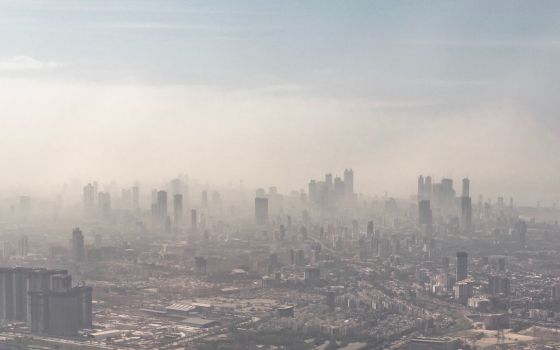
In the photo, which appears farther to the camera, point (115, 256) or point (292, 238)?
point (292, 238)

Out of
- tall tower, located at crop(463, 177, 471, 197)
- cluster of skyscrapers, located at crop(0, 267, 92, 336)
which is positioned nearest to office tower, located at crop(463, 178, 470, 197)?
tall tower, located at crop(463, 177, 471, 197)

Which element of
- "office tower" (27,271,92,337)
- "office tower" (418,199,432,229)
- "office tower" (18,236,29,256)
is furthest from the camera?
"office tower" (418,199,432,229)

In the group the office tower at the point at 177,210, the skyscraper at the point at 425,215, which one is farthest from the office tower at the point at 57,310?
the skyscraper at the point at 425,215

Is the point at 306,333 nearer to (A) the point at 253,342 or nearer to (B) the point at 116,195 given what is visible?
(A) the point at 253,342

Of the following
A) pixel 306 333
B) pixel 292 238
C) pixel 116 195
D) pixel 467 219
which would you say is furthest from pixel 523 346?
pixel 116 195

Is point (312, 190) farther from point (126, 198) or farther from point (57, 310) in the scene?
point (57, 310)

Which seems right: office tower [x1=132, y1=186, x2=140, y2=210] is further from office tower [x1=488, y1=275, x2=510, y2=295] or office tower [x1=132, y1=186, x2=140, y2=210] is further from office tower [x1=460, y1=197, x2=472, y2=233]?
office tower [x1=488, y1=275, x2=510, y2=295]

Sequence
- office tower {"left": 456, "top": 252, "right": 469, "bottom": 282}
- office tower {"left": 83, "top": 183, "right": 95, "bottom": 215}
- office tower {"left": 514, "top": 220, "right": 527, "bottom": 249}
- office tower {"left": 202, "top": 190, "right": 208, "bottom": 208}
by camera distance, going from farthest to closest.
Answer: office tower {"left": 202, "top": 190, "right": 208, "bottom": 208} → office tower {"left": 83, "top": 183, "right": 95, "bottom": 215} → office tower {"left": 514, "top": 220, "right": 527, "bottom": 249} → office tower {"left": 456, "top": 252, "right": 469, "bottom": 282}
